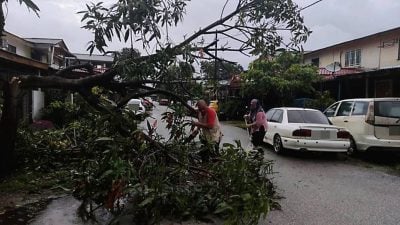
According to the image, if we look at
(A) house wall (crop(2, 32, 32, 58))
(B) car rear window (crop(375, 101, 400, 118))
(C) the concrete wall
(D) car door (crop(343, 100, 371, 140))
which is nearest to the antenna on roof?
(D) car door (crop(343, 100, 371, 140))

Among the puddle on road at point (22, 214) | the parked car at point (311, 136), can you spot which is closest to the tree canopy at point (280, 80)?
the parked car at point (311, 136)

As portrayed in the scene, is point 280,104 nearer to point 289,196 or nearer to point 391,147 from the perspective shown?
point 391,147

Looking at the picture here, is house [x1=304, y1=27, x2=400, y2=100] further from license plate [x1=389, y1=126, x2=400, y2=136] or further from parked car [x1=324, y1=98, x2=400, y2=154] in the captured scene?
license plate [x1=389, y1=126, x2=400, y2=136]

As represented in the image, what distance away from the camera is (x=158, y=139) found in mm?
7414

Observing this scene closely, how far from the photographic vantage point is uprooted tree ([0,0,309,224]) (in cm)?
555

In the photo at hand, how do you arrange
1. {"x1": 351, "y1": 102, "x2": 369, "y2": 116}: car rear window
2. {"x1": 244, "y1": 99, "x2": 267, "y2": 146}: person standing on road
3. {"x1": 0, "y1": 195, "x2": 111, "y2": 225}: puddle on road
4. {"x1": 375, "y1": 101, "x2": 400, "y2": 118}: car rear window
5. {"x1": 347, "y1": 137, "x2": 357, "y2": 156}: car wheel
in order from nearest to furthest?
1. {"x1": 0, "y1": 195, "x2": 111, "y2": 225}: puddle on road
2. {"x1": 244, "y1": 99, "x2": 267, "y2": 146}: person standing on road
3. {"x1": 375, "y1": 101, "x2": 400, "y2": 118}: car rear window
4. {"x1": 351, "y1": 102, "x2": 369, "y2": 116}: car rear window
5. {"x1": 347, "y1": 137, "x2": 357, "y2": 156}: car wheel

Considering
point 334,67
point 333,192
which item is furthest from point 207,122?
point 334,67

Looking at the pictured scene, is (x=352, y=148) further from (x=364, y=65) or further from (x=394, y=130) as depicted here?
(x=364, y=65)

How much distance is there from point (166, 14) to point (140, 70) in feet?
3.00

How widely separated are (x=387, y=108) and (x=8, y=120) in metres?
8.90

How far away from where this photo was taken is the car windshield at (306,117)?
12.1m

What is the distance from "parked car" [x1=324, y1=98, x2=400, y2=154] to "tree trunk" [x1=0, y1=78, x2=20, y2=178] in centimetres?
836

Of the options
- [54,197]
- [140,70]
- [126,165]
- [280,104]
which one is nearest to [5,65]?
[54,197]

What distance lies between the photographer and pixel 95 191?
575 cm
